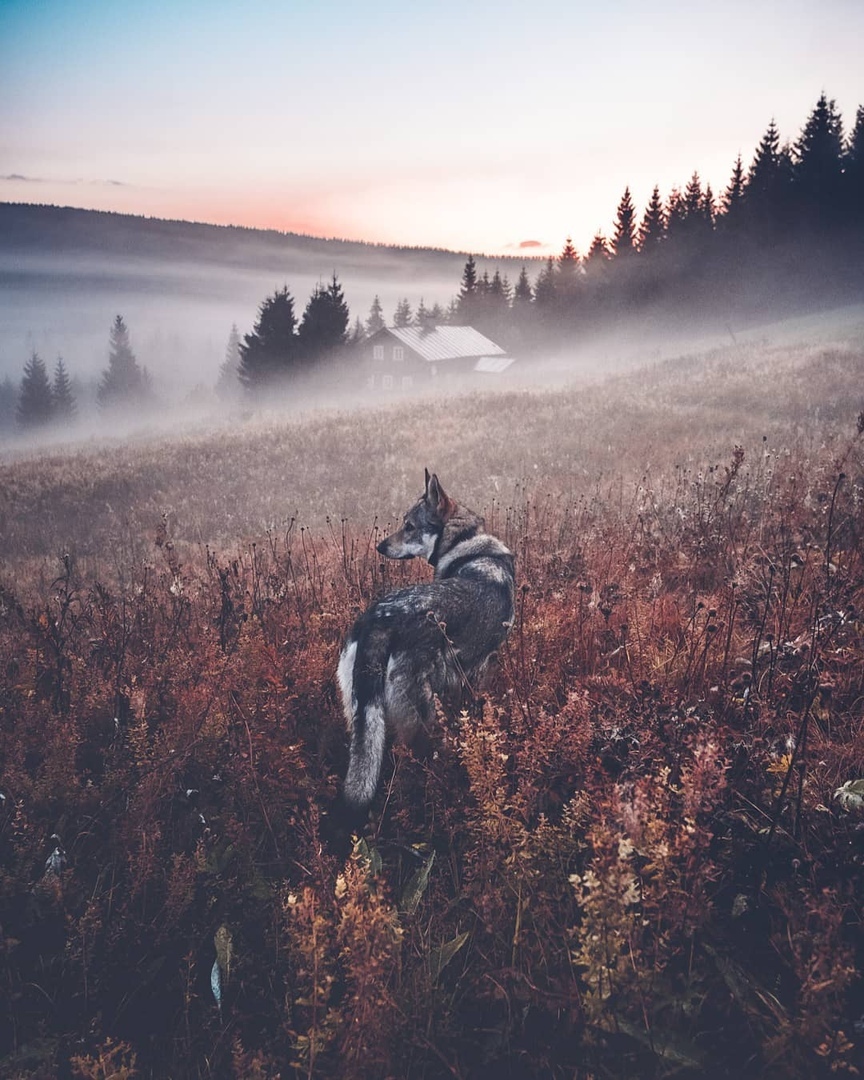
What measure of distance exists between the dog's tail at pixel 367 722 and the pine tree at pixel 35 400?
3456 inches

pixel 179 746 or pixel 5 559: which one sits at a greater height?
pixel 179 746

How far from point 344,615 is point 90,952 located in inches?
121

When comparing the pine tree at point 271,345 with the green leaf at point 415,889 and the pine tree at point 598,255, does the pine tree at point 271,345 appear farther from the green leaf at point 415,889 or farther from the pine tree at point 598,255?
the green leaf at point 415,889

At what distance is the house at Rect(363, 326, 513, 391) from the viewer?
57.2 metres

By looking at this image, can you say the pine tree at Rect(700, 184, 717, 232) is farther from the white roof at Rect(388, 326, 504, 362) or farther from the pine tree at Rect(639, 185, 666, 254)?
the white roof at Rect(388, 326, 504, 362)

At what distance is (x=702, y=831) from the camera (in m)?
1.95

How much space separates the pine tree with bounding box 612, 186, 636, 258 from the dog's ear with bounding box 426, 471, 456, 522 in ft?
208

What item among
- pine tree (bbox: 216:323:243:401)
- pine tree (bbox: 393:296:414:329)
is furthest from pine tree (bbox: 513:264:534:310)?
pine tree (bbox: 393:296:414:329)

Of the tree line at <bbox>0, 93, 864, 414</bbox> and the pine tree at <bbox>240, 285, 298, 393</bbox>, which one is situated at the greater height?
the tree line at <bbox>0, 93, 864, 414</bbox>

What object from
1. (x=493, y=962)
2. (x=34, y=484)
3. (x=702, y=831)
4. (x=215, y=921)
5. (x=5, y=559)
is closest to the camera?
(x=702, y=831)

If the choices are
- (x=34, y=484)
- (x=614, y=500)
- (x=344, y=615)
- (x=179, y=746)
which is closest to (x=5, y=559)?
(x=34, y=484)

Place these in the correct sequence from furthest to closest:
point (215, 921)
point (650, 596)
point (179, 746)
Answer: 1. point (650, 596)
2. point (179, 746)
3. point (215, 921)

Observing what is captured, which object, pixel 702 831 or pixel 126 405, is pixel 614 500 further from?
pixel 126 405

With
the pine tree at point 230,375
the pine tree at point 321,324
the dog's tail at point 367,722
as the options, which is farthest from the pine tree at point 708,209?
the dog's tail at point 367,722
